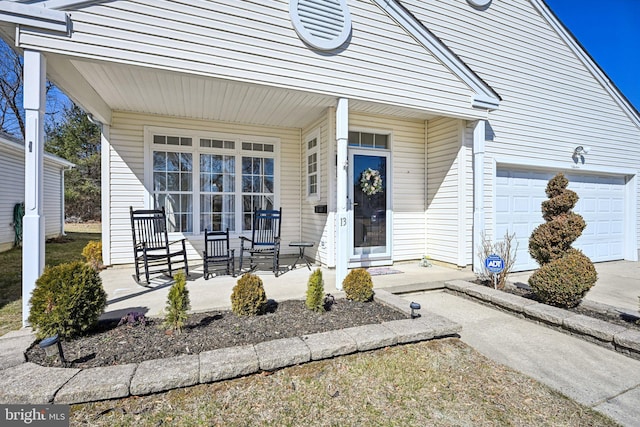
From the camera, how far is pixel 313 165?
605 centimetres

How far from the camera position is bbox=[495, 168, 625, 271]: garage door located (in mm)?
5914

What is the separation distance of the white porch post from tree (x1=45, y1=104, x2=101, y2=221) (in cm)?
1602

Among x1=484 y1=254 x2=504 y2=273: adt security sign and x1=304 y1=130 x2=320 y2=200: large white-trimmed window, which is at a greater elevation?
x1=304 y1=130 x2=320 y2=200: large white-trimmed window

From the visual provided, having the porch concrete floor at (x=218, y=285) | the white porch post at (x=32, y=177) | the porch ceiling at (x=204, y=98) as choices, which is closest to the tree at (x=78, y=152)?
the porch ceiling at (x=204, y=98)

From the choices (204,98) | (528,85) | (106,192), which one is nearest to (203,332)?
(204,98)

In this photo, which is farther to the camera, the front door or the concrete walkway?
the front door

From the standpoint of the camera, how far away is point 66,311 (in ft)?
8.11

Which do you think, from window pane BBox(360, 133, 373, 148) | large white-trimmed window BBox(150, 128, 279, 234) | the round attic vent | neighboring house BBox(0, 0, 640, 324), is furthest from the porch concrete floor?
the round attic vent

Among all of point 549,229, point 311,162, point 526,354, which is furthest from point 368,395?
point 311,162

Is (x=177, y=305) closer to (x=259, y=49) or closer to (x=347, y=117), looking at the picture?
(x=259, y=49)

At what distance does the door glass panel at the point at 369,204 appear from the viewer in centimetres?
548

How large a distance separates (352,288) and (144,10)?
3622 mm

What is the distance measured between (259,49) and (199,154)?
9.56ft

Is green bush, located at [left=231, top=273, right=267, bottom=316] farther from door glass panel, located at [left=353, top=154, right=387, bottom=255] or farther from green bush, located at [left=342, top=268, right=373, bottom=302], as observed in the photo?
door glass panel, located at [left=353, top=154, right=387, bottom=255]
